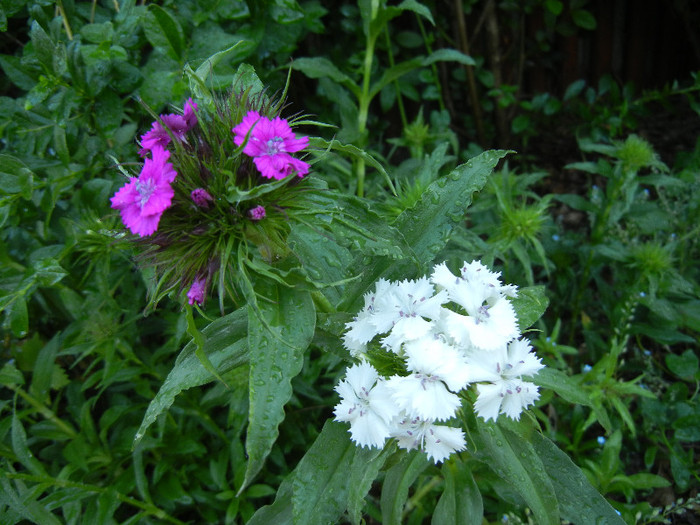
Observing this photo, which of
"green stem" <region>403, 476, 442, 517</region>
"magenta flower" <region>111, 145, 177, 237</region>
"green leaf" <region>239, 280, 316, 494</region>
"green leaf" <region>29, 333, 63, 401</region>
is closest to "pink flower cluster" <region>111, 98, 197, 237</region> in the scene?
"magenta flower" <region>111, 145, 177, 237</region>

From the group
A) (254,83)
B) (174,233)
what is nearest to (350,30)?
(254,83)

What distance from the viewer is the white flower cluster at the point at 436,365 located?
1.14 meters

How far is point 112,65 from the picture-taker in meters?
1.91

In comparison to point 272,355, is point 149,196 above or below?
above

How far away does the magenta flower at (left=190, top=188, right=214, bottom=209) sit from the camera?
3.58 ft

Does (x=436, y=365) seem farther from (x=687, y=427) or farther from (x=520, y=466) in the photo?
(x=687, y=427)

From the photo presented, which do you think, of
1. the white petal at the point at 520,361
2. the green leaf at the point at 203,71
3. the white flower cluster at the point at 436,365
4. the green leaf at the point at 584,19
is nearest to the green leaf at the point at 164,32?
the green leaf at the point at 203,71

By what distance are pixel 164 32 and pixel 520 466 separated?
5.35ft

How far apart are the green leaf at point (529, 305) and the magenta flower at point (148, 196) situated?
2.80 feet

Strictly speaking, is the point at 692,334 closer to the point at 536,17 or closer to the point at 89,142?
the point at 536,17

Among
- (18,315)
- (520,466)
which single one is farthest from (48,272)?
(520,466)

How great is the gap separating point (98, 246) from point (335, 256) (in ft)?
2.88

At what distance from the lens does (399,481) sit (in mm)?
1380

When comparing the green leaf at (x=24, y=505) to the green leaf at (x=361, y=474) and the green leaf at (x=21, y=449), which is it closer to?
the green leaf at (x=21, y=449)
